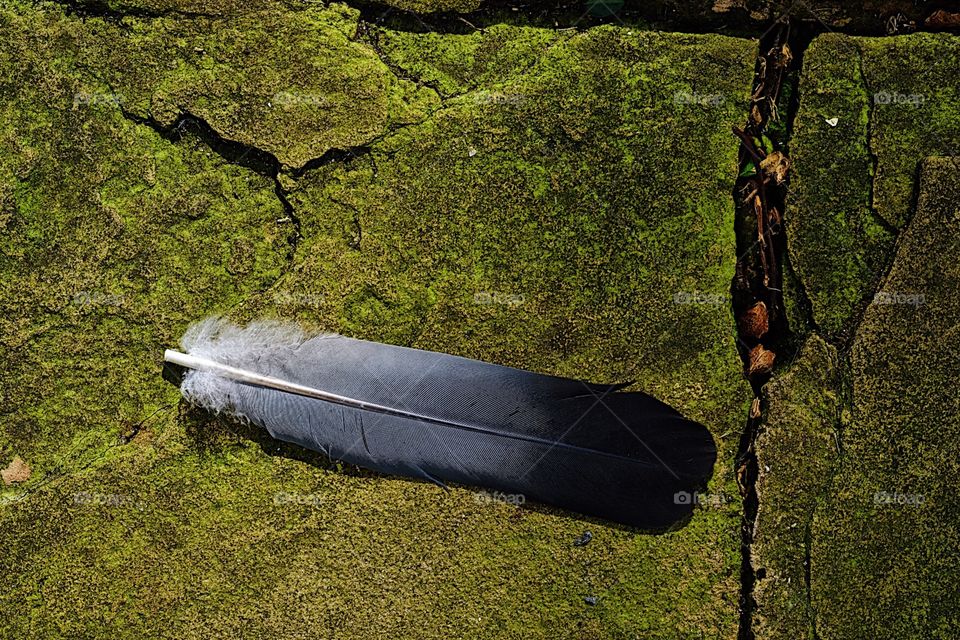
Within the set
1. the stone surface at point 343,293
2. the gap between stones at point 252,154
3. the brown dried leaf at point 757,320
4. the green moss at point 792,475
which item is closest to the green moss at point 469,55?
the stone surface at point 343,293

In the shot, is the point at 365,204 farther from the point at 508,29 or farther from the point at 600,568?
the point at 600,568

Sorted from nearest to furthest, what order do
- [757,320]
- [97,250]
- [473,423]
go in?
[473,423] < [757,320] < [97,250]

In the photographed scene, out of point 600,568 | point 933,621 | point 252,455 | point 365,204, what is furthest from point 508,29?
point 933,621

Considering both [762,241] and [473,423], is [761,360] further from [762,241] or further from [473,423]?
[473,423]

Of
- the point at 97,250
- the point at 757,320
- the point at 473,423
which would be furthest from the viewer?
the point at 97,250

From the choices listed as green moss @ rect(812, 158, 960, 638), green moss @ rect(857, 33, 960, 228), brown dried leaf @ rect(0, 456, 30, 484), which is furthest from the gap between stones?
green moss @ rect(812, 158, 960, 638)

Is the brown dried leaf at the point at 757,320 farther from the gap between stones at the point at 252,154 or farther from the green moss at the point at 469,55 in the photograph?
the gap between stones at the point at 252,154

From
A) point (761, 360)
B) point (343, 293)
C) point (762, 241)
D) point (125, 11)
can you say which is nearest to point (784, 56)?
point (762, 241)
